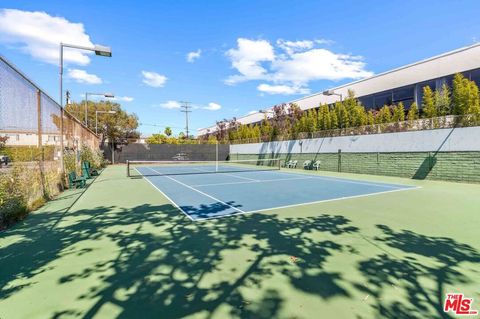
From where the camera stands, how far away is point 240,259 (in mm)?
3672

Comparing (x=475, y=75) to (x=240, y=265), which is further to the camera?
(x=475, y=75)

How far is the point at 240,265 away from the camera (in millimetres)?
3479

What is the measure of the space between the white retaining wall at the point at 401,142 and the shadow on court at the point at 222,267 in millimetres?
10156

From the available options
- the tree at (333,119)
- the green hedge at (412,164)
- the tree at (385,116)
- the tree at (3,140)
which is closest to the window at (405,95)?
the tree at (385,116)

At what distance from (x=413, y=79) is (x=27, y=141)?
25431 mm

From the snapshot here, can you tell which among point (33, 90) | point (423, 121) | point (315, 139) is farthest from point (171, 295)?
point (315, 139)

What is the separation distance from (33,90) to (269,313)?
833 centimetres

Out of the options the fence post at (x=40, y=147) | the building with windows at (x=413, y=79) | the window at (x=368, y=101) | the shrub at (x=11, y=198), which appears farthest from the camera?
the window at (x=368, y=101)

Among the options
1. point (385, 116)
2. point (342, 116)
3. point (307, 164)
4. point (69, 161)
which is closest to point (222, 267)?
point (69, 161)

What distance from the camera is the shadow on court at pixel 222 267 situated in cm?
261

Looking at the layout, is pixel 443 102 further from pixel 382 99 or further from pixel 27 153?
pixel 27 153

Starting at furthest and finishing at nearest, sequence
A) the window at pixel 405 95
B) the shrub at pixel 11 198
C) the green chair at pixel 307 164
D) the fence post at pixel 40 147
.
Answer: the window at pixel 405 95 < the green chair at pixel 307 164 < the fence post at pixel 40 147 < the shrub at pixel 11 198

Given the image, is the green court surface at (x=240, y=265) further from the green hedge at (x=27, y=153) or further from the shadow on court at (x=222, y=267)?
the green hedge at (x=27, y=153)

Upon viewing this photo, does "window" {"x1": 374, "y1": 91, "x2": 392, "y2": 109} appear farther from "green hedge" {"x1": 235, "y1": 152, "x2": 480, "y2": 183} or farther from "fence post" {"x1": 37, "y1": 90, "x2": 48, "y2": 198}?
"fence post" {"x1": 37, "y1": 90, "x2": 48, "y2": 198}
